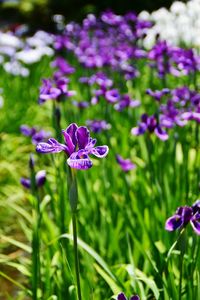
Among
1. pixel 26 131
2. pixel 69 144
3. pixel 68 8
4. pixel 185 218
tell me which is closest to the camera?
pixel 69 144

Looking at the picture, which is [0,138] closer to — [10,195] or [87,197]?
[10,195]

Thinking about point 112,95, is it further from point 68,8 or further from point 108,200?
point 68,8

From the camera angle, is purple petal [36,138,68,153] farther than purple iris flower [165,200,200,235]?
No

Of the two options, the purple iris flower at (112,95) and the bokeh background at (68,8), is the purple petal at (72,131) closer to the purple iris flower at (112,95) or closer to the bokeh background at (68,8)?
the purple iris flower at (112,95)

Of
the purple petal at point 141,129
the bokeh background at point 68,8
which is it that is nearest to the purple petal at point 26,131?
the purple petal at point 141,129

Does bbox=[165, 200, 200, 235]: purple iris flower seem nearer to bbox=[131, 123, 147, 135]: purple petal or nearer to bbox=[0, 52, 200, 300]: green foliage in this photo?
bbox=[0, 52, 200, 300]: green foliage

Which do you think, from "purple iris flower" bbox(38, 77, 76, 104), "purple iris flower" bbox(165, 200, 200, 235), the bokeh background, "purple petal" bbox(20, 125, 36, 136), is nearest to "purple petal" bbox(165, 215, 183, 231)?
"purple iris flower" bbox(165, 200, 200, 235)

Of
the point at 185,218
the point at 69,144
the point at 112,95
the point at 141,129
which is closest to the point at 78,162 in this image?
the point at 69,144

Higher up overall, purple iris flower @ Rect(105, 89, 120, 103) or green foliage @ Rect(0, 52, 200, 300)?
purple iris flower @ Rect(105, 89, 120, 103)

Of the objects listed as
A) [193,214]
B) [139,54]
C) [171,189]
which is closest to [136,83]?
[139,54]
